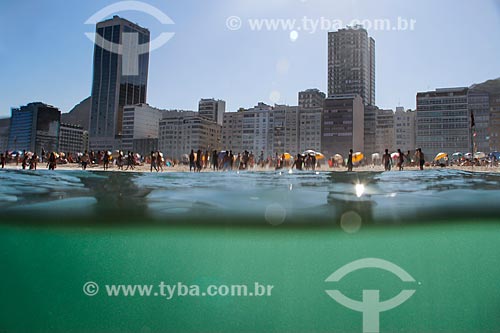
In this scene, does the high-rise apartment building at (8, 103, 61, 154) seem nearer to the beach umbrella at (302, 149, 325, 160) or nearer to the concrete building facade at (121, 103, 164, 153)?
the concrete building facade at (121, 103, 164, 153)

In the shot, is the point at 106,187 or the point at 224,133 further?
the point at 224,133

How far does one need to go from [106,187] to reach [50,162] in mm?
1305

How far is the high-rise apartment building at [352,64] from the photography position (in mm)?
4848

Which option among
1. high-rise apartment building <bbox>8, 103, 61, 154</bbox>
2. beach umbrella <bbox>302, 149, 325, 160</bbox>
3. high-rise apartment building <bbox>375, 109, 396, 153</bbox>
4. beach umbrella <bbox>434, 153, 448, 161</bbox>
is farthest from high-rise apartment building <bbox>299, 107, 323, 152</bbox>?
high-rise apartment building <bbox>8, 103, 61, 154</bbox>

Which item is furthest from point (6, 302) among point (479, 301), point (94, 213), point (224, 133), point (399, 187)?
point (479, 301)

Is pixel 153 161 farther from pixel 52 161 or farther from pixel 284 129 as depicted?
pixel 284 129

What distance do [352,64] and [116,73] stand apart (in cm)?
405

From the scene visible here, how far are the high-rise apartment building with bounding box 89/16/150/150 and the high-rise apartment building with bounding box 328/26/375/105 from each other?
2.97 m

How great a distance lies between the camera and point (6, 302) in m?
5.25

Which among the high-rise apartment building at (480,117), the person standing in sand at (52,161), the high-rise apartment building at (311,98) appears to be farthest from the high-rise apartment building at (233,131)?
the high-rise apartment building at (480,117)

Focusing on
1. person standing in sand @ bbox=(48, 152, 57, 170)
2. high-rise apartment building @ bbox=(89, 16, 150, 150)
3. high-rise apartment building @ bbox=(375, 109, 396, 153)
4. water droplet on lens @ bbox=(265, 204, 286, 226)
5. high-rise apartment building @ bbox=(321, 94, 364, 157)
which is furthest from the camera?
high-rise apartment building @ bbox=(321, 94, 364, 157)

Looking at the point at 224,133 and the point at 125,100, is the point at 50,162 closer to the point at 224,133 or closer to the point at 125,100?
the point at 125,100

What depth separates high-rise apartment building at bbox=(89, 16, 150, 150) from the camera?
4.77 metres

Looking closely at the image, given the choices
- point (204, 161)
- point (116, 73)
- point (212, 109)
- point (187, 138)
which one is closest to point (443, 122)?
point (212, 109)
